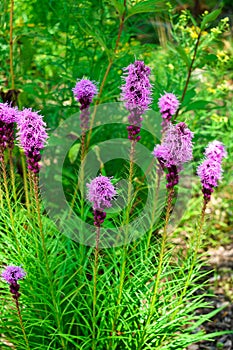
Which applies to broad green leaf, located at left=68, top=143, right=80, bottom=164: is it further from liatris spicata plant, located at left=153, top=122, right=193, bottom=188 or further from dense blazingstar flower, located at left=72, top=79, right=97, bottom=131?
liatris spicata plant, located at left=153, top=122, right=193, bottom=188

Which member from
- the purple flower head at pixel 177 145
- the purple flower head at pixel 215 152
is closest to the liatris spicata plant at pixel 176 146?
the purple flower head at pixel 177 145

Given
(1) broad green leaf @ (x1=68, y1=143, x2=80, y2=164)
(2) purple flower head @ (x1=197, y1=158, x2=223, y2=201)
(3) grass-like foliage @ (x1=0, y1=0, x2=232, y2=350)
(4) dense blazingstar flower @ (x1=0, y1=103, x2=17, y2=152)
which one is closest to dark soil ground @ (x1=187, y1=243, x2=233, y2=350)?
(3) grass-like foliage @ (x1=0, y1=0, x2=232, y2=350)

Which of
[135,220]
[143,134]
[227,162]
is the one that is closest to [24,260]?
[135,220]

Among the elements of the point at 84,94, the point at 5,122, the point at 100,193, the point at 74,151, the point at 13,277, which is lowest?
the point at 13,277

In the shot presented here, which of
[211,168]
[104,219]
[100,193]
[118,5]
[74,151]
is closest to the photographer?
[100,193]

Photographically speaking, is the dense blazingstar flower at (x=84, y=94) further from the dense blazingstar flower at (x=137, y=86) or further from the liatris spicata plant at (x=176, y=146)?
the liatris spicata plant at (x=176, y=146)

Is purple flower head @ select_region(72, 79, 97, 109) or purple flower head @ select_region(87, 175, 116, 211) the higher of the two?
purple flower head @ select_region(72, 79, 97, 109)

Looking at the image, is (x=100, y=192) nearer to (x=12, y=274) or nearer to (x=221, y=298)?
(x=12, y=274)

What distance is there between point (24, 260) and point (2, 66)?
1275 mm

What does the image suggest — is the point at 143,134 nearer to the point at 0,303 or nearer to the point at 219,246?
the point at 219,246

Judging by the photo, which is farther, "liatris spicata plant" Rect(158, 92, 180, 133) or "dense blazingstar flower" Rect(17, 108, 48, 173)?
"liatris spicata plant" Rect(158, 92, 180, 133)

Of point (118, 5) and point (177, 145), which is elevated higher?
point (118, 5)

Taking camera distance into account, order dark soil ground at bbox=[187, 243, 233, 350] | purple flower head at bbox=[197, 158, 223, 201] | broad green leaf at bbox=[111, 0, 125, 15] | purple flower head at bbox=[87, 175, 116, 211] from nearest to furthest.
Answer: purple flower head at bbox=[87, 175, 116, 211]
purple flower head at bbox=[197, 158, 223, 201]
broad green leaf at bbox=[111, 0, 125, 15]
dark soil ground at bbox=[187, 243, 233, 350]

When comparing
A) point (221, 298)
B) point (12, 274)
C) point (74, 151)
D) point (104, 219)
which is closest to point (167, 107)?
point (104, 219)
